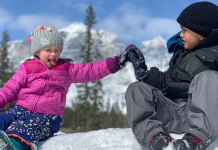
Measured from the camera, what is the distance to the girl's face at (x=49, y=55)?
Answer: 3051 mm

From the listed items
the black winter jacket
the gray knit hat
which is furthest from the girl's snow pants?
the black winter jacket

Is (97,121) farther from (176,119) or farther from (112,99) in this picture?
(112,99)

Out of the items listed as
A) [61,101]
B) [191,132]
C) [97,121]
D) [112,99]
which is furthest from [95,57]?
[112,99]

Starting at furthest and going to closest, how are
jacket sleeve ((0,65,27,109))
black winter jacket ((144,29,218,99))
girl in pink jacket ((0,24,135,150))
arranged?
jacket sleeve ((0,65,27,109)), girl in pink jacket ((0,24,135,150)), black winter jacket ((144,29,218,99))

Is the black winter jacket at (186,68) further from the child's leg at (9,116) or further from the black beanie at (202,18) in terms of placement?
the child's leg at (9,116)

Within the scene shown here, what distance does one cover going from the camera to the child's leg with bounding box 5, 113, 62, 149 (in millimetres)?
2154

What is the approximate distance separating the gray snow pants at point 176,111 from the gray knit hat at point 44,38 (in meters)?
1.63

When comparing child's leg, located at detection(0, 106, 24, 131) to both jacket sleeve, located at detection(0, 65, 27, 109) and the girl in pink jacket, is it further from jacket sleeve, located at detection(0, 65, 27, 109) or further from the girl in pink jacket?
jacket sleeve, located at detection(0, 65, 27, 109)

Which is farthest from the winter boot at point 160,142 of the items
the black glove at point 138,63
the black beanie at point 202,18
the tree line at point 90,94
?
the tree line at point 90,94

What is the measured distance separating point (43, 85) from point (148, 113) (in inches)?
62.0

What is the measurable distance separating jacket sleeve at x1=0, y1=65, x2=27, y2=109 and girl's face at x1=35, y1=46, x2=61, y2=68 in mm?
320

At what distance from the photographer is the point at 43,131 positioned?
2.52m

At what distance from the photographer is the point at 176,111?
221 centimetres

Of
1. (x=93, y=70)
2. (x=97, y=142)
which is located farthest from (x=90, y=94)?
(x=97, y=142)
